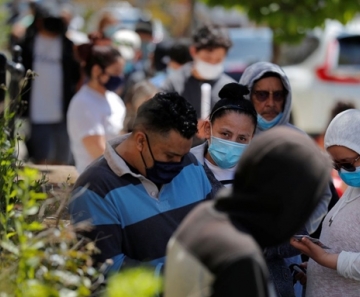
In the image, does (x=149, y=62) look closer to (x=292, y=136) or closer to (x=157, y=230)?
(x=157, y=230)

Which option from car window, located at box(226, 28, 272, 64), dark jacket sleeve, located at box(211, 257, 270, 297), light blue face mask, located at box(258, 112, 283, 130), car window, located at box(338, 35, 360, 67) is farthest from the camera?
car window, located at box(226, 28, 272, 64)

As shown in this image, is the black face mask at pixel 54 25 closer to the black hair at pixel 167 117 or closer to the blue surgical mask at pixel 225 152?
the blue surgical mask at pixel 225 152

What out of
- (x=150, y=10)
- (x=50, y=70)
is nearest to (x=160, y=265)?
(x=50, y=70)

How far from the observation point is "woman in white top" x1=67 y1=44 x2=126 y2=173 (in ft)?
20.4

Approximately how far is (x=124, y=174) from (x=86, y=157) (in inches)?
105

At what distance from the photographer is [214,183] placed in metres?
4.13

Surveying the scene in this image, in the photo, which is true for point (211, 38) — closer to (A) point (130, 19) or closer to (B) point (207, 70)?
(B) point (207, 70)

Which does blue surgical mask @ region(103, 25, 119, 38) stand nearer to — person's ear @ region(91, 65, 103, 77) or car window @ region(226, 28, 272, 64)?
person's ear @ region(91, 65, 103, 77)

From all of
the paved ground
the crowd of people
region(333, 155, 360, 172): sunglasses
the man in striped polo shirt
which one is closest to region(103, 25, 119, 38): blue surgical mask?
the crowd of people

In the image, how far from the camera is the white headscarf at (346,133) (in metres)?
3.97

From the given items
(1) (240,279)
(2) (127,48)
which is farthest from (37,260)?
(2) (127,48)

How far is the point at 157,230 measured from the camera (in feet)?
11.8

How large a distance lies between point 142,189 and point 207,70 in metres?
3.36

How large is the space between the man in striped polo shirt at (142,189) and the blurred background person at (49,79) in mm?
4040
